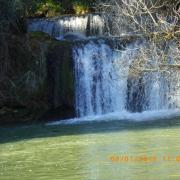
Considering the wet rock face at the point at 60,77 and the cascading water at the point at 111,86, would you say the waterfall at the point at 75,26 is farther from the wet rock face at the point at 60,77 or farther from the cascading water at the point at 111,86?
the wet rock face at the point at 60,77

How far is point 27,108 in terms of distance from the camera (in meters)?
22.7

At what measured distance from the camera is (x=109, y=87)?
78.0ft

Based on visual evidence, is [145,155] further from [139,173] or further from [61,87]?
[61,87]

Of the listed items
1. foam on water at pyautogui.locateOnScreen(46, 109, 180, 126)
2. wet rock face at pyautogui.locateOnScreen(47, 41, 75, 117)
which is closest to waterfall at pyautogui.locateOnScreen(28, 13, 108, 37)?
wet rock face at pyautogui.locateOnScreen(47, 41, 75, 117)

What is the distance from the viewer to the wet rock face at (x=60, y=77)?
23250 mm

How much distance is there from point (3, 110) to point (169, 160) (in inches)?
438

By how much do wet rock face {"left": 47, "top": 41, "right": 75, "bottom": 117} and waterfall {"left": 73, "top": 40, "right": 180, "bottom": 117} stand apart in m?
0.23

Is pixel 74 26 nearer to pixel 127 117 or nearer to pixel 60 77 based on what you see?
pixel 60 77

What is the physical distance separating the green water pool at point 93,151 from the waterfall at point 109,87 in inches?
132

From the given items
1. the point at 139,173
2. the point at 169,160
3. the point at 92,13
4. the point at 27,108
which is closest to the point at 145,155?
the point at 169,160

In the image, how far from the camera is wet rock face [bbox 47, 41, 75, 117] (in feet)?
76.3

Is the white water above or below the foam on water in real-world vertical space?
above
